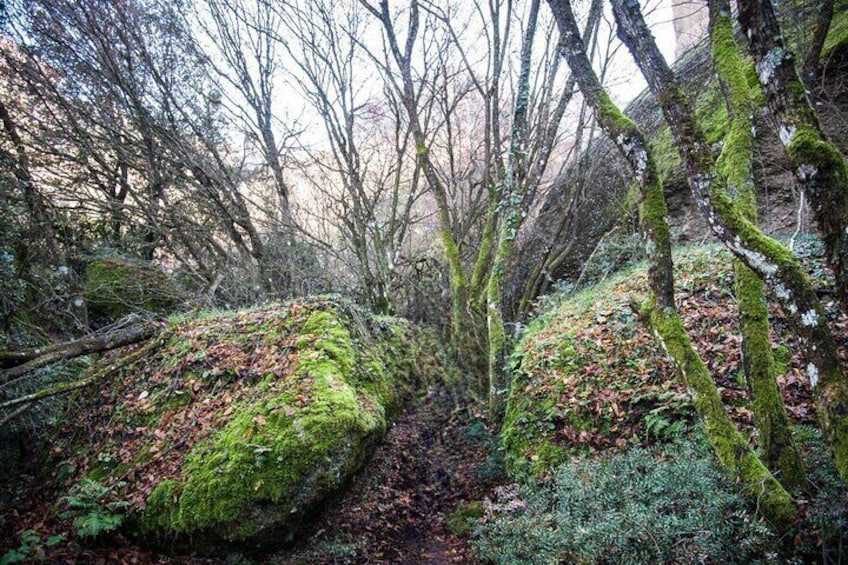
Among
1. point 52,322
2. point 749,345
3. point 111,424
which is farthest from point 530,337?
point 52,322

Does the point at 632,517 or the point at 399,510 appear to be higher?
the point at 632,517

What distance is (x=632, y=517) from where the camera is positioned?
9.29 feet

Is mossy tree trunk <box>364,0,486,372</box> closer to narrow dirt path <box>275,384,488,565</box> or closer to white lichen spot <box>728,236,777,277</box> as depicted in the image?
narrow dirt path <box>275,384,488,565</box>

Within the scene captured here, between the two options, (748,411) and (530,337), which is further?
(530,337)

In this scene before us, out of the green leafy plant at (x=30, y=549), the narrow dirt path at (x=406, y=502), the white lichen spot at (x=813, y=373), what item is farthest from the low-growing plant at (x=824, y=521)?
the green leafy plant at (x=30, y=549)

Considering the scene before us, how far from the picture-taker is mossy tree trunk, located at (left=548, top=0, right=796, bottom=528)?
2857mm

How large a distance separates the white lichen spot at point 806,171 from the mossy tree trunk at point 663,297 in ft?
4.02

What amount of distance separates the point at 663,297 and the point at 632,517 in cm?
159

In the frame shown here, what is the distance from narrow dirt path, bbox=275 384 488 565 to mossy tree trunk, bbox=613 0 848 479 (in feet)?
9.63

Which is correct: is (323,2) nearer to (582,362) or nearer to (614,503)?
(582,362)

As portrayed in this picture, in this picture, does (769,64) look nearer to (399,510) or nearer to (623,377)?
(623,377)

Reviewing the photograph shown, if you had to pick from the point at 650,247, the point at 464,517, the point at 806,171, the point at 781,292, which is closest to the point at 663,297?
the point at 650,247

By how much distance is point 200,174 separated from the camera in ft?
32.9

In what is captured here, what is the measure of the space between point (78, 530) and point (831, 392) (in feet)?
18.5
